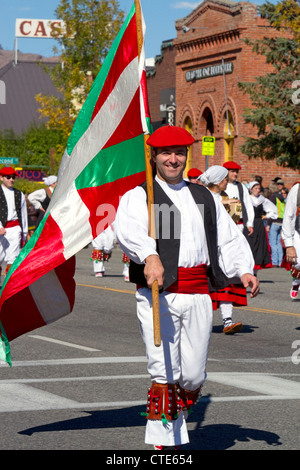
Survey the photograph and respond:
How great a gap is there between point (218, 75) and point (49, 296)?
37219 millimetres

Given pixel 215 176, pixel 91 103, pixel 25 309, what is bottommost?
pixel 25 309

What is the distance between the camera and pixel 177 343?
606cm

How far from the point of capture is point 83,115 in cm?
721

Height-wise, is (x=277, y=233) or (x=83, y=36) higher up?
(x=83, y=36)

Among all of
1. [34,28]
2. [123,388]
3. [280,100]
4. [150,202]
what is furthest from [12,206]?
[34,28]

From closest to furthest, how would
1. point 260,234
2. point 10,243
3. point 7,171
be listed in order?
point 7,171 → point 10,243 → point 260,234

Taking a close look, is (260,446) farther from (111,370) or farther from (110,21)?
(110,21)

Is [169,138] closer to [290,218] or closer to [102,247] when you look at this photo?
[290,218]

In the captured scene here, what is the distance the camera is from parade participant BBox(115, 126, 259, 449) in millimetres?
5930

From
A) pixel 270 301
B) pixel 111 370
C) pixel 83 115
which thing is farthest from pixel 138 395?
pixel 270 301

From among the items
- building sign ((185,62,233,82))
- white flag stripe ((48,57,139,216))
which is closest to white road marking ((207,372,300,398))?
white flag stripe ((48,57,139,216))

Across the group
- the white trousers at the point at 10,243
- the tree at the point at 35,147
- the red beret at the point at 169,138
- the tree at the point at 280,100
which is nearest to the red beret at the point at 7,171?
the white trousers at the point at 10,243

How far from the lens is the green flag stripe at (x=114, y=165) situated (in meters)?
6.88

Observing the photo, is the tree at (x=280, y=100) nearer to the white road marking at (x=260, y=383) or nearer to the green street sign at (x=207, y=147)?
the green street sign at (x=207, y=147)
